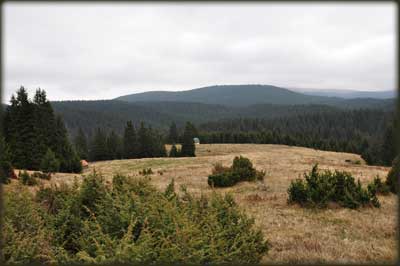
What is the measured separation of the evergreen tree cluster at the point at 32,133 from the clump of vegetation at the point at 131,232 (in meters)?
33.0

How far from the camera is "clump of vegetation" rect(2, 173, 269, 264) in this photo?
15.9 ft

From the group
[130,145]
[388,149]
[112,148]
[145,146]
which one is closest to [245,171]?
[145,146]

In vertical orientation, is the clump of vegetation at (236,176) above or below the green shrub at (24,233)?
below

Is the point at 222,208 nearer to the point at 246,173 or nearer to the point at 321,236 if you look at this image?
the point at 321,236

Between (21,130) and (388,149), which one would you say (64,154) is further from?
(388,149)

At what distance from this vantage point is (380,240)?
841 cm

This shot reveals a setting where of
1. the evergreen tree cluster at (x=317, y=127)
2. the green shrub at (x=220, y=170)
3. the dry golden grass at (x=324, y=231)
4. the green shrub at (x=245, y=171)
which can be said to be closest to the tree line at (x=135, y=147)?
the evergreen tree cluster at (x=317, y=127)

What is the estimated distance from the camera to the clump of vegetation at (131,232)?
4852mm

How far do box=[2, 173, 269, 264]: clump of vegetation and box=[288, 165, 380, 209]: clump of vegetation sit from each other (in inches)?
261

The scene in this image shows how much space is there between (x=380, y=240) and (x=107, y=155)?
→ 7146 cm

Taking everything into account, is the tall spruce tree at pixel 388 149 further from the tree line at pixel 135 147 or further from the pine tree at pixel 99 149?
the pine tree at pixel 99 149

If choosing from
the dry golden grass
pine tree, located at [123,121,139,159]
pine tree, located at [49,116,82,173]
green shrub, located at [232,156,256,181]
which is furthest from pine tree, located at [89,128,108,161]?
the dry golden grass

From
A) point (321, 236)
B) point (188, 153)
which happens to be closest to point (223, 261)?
point (321, 236)

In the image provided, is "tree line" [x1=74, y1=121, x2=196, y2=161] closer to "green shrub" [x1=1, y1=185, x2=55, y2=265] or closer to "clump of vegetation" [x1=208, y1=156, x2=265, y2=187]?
"clump of vegetation" [x1=208, y1=156, x2=265, y2=187]
